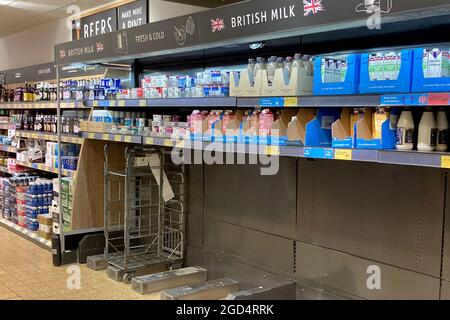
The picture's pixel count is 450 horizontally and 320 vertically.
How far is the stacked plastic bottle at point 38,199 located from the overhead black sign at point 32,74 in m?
1.68

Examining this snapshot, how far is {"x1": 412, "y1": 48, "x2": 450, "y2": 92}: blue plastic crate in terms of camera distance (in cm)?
216

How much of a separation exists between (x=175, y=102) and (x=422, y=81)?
1972mm

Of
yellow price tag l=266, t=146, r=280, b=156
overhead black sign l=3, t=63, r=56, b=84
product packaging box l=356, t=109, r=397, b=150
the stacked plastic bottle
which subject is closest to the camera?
product packaging box l=356, t=109, r=397, b=150

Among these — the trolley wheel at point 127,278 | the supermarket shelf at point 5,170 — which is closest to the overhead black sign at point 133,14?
the trolley wheel at point 127,278

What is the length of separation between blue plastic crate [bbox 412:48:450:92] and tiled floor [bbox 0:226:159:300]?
2755 mm

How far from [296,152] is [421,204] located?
2.74ft

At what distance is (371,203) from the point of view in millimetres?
3184

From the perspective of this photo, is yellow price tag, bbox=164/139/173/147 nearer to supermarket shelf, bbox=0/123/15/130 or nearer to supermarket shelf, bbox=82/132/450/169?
supermarket shelf, bbox=82/132/450/169

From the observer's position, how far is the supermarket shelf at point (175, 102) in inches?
129

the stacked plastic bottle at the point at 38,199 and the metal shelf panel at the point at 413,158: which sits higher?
the metal shelf panel at the point at 413,158

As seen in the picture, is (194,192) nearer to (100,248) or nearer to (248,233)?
(248,233)

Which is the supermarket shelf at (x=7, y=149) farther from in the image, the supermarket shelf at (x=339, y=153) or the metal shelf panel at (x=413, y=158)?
the metal shelf panel at (x=413, y=158)

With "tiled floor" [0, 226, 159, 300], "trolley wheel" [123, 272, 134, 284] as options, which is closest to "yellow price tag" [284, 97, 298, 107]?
"tiled floor" [0, 226, 159, 300]

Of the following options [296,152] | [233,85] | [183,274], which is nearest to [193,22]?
[233,85]
